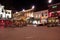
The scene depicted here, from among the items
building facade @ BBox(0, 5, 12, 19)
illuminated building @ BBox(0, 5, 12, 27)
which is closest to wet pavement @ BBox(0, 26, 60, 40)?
illuminated building @ BBox(0, 5, 12, 27)

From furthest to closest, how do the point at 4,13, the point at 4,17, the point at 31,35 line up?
the point at 4,13, the point at 4,17, the point at 31,35

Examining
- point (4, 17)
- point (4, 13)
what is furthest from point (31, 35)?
point (4, 13)

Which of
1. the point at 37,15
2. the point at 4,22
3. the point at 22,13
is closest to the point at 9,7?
the point at 22,13

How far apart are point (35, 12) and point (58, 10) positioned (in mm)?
15854

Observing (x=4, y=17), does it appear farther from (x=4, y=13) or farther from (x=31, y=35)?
(x=31, y=35)

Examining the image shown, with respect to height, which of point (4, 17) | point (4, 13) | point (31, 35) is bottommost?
point (31, 35)

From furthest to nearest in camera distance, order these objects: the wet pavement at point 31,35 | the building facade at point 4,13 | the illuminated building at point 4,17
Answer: the building facade at point 4,13, the illuminated building at point 4,17, the wet pavement at point 31,35

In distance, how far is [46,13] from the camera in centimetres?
5878

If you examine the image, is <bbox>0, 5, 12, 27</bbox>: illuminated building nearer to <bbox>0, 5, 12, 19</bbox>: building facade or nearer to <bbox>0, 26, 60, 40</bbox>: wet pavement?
<bbox>0, 5, 12, 19</bbox>: building facade

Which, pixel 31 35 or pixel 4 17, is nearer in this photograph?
pixel 31 35

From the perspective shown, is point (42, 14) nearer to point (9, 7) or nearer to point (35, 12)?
point (35, 12)

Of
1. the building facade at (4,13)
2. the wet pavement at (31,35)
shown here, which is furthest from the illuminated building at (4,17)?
the wet pavement at (31,35)

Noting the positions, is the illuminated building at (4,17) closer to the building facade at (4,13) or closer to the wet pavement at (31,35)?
the building facade at (4,13)

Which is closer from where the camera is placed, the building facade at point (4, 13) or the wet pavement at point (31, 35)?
the wet pavement at point (31, 35)
